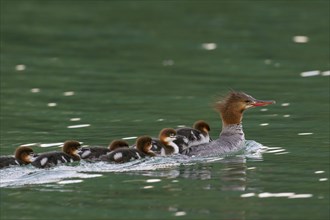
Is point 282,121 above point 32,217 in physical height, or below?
above

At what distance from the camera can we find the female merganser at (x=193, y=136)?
44.5 ft

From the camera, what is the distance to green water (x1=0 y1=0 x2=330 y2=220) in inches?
436

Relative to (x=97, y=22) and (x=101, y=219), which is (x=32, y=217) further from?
(x=97, y=22)

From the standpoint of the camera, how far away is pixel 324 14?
27344 millimetres

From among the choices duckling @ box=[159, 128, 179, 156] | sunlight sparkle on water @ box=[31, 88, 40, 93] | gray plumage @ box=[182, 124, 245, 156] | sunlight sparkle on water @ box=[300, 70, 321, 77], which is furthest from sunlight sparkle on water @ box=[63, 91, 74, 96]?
duckling @ box=[159, 128, 179, 156]

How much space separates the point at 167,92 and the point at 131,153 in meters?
5.99

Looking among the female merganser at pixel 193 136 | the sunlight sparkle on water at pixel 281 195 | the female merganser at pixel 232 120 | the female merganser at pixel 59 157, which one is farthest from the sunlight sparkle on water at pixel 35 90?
the sunlight sparkle on water at pixel 281 195

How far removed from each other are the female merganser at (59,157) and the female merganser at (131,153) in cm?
35

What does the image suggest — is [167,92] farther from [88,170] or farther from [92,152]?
[88,170]

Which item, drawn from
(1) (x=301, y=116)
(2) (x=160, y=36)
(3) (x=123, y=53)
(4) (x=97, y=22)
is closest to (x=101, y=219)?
(1) (x=301, y=116)

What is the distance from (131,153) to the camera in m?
12.8

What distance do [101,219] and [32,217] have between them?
648mm

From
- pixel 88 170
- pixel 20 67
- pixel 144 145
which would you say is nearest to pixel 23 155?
pixel 88 170

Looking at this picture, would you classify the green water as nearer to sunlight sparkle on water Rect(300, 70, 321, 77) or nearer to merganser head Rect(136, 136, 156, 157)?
sunlight sparkle on water Rect(300, 70, 321, 77)
